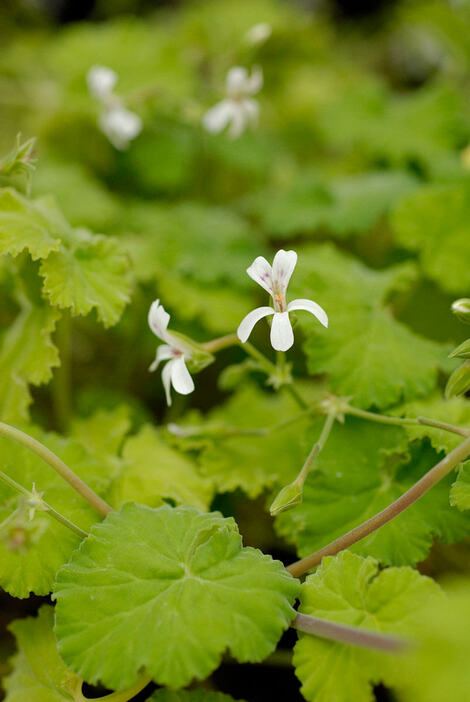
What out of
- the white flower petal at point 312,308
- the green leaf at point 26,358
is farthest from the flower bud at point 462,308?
the green leaf at point 26,358

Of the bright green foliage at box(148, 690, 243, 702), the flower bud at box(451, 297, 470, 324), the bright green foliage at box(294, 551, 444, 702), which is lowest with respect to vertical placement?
the bright green foliage at box(148, 690, 243, 702)

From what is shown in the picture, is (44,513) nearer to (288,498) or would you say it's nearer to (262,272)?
(288,498)

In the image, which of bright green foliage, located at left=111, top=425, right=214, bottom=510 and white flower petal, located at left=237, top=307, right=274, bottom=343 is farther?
bright green foliage, located at left=111, top=425, right=214, bottom=510

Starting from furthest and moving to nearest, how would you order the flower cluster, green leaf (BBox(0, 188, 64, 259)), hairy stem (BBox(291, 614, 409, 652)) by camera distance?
green leaf (BBox(0, 188, 64, 259)), the flower cluster, hairy stem (BBox(291, 614, 409, 652))

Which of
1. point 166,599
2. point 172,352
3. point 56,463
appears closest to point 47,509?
Result: point 56,463

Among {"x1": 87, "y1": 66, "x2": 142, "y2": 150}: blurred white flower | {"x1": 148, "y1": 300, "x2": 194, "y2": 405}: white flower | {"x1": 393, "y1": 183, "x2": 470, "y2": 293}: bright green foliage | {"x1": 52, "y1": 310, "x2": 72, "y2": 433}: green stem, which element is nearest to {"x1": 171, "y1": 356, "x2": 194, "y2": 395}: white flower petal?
{"x1": 148, "y1": 300, "x2": 194, "y2": 405}: white flower

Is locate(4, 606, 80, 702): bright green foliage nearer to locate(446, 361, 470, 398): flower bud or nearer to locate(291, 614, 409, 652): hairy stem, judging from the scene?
locate(291, 614, 409, 652): hairy stem

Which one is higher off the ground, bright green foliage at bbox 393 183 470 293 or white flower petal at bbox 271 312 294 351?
white flower petal at bbox 271 312 294 351
